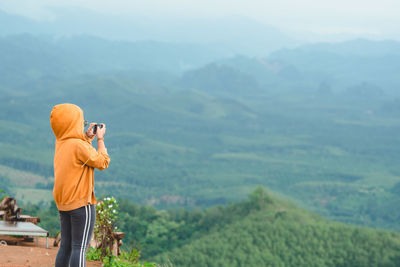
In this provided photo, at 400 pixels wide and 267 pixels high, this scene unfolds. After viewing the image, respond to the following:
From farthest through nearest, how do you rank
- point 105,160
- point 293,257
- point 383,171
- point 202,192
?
point 383,171 < point 202,192 < point 293,257 < point 105,160

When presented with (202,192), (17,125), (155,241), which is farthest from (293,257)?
(17,125)

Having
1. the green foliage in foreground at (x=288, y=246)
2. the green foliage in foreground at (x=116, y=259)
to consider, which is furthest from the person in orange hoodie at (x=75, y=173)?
the green foliage in foreground at (x=288, y=246)

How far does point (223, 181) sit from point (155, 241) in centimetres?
12127

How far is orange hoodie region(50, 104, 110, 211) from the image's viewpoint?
624 cm

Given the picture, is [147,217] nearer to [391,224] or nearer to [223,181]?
[391,224]

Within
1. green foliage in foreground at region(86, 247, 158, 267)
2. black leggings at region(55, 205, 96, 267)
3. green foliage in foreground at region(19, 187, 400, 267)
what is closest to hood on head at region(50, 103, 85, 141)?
black leggings at region(55, 205, 96, 267)

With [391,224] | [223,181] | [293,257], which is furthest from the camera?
[223,181]

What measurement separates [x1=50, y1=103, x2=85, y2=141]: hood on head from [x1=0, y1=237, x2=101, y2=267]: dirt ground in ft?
8.15

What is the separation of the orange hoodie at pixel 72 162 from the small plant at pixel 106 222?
202 cm

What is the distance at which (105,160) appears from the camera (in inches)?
246

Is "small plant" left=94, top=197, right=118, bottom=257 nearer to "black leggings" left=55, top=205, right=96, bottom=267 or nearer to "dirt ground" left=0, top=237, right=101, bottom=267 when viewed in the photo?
"dirt ground" left=0, top=237, right=101, bottom=267

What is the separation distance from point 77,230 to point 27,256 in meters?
2.50

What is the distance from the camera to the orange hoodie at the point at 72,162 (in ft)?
20.5

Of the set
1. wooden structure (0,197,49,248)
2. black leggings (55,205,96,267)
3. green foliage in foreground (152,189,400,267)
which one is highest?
black leggings (55,205,96,267)
